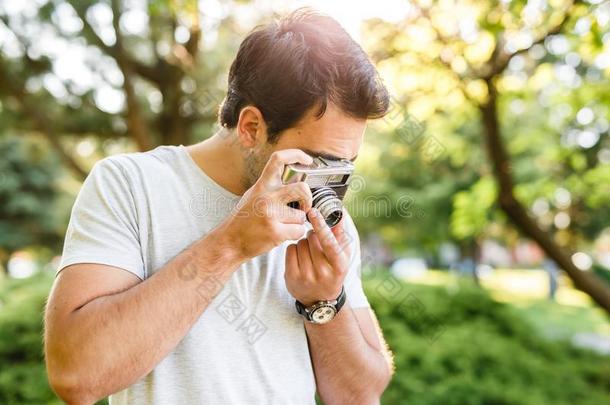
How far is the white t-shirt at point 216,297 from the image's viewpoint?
131cm

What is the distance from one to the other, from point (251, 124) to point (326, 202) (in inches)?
14.0

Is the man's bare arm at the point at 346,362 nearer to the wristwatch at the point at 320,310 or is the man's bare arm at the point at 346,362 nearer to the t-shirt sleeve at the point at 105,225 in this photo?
the wristwatch at the point at 320,310

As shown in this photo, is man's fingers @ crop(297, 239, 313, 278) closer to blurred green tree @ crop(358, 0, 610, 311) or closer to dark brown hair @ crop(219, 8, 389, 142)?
dark brown hair @ crop(219, 8, 389, 142)

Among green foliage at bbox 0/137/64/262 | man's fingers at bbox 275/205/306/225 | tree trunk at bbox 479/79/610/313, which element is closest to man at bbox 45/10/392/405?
man's fingers at bbox 275/205/306/225

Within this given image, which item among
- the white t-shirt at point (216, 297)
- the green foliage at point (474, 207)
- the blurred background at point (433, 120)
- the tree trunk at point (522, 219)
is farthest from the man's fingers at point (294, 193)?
the green foliage at point (474, 207)

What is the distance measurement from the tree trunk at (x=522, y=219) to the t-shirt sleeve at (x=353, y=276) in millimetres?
3430

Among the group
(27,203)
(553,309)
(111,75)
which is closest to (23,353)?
(111,75)

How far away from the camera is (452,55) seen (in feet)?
14.9

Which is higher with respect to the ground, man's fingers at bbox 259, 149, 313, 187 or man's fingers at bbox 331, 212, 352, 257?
man's fingers at bbox 259, 149, 313, 187

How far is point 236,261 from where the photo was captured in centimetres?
131

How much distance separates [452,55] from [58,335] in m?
4.03

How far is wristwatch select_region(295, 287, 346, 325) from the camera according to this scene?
149 cm

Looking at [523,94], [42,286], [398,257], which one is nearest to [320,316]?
[523,94]

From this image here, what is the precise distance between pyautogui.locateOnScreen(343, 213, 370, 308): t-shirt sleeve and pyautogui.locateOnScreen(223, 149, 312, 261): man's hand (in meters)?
0.32
